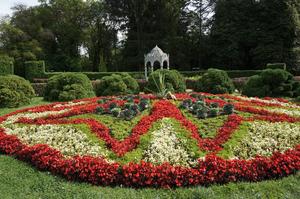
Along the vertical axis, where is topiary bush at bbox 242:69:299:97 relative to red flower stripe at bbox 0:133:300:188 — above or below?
above

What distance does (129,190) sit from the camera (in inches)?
158

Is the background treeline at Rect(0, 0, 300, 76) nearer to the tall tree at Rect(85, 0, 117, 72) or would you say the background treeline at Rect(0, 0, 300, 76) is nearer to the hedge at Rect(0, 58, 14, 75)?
the tall tree at Rect(85, 0, 117, 72)

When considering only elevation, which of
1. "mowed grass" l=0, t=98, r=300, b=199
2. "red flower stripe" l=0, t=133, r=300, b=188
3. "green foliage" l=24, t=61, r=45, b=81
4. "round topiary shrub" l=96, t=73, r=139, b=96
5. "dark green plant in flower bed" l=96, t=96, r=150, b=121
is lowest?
"mowed grass" l=0, t=98, r=300, b=199

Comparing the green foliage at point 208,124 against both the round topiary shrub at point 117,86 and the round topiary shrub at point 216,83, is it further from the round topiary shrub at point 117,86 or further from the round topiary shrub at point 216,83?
the round topiary shrub at point 216,83

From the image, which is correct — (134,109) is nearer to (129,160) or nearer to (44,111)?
(129,160)

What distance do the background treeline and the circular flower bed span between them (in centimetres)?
2218

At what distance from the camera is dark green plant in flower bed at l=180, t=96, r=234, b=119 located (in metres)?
6.17

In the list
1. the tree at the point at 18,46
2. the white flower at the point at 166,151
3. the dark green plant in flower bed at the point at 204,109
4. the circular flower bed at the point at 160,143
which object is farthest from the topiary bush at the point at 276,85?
the tree at the point at 18,46

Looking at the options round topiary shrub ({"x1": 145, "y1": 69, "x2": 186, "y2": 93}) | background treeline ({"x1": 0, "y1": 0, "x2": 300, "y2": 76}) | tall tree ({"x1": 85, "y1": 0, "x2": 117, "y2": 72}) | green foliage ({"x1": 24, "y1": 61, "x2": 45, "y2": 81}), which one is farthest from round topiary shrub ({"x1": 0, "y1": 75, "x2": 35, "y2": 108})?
tall tree ({"x1": 85, "y1": 0, "x2": 117, "y2": 72})

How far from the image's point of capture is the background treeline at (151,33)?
27.5 m

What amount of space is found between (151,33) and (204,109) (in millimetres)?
26107

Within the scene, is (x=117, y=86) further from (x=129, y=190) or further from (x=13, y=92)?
(x=129, y=190)

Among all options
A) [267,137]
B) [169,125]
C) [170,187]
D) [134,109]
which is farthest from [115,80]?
[170,187]

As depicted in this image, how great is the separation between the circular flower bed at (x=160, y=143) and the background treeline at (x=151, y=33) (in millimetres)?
22181
